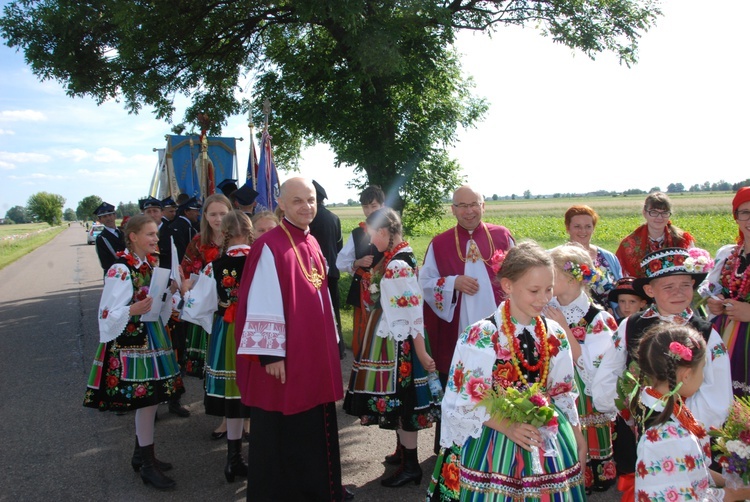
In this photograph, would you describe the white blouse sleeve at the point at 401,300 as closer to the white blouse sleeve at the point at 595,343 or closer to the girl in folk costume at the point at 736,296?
the white blouse sleeve at the point at 595,343

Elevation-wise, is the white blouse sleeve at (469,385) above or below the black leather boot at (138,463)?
above

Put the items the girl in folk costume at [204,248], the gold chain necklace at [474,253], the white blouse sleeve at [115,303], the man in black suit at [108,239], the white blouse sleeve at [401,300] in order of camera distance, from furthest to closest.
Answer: the man in black suit at [108,239] → the girl in folk costume at [204,248] → the gold chain necklace at [474,253] → the white blouse sleeve at [115,303] → the white blouse sleeve at [401,300]

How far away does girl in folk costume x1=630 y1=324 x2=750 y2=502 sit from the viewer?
2.27 m

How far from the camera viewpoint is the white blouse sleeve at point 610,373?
300cm

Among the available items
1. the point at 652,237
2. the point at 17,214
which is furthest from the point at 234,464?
the point at 17,214

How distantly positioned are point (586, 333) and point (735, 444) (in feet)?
3.29

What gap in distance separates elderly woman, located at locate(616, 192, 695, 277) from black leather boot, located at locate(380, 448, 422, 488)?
255 cm

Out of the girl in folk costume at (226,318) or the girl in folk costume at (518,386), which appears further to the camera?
the girl in folk costume at (226,318)

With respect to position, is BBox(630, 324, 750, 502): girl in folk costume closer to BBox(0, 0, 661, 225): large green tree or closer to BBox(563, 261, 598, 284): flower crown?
BBox(563, 261, 598, 284): flower crown

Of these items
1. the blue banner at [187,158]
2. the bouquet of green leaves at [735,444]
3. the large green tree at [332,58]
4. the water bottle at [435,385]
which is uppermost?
the large green tree at [332,58]

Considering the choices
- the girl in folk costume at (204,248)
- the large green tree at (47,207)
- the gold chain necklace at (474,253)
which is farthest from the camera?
the large green tree at (47,207)

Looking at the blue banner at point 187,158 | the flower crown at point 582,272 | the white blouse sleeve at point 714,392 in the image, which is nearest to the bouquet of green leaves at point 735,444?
the white blouse sleeve at point 714,392

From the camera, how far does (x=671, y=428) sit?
231 cm

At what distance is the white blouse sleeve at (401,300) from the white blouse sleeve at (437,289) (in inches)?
20.7
